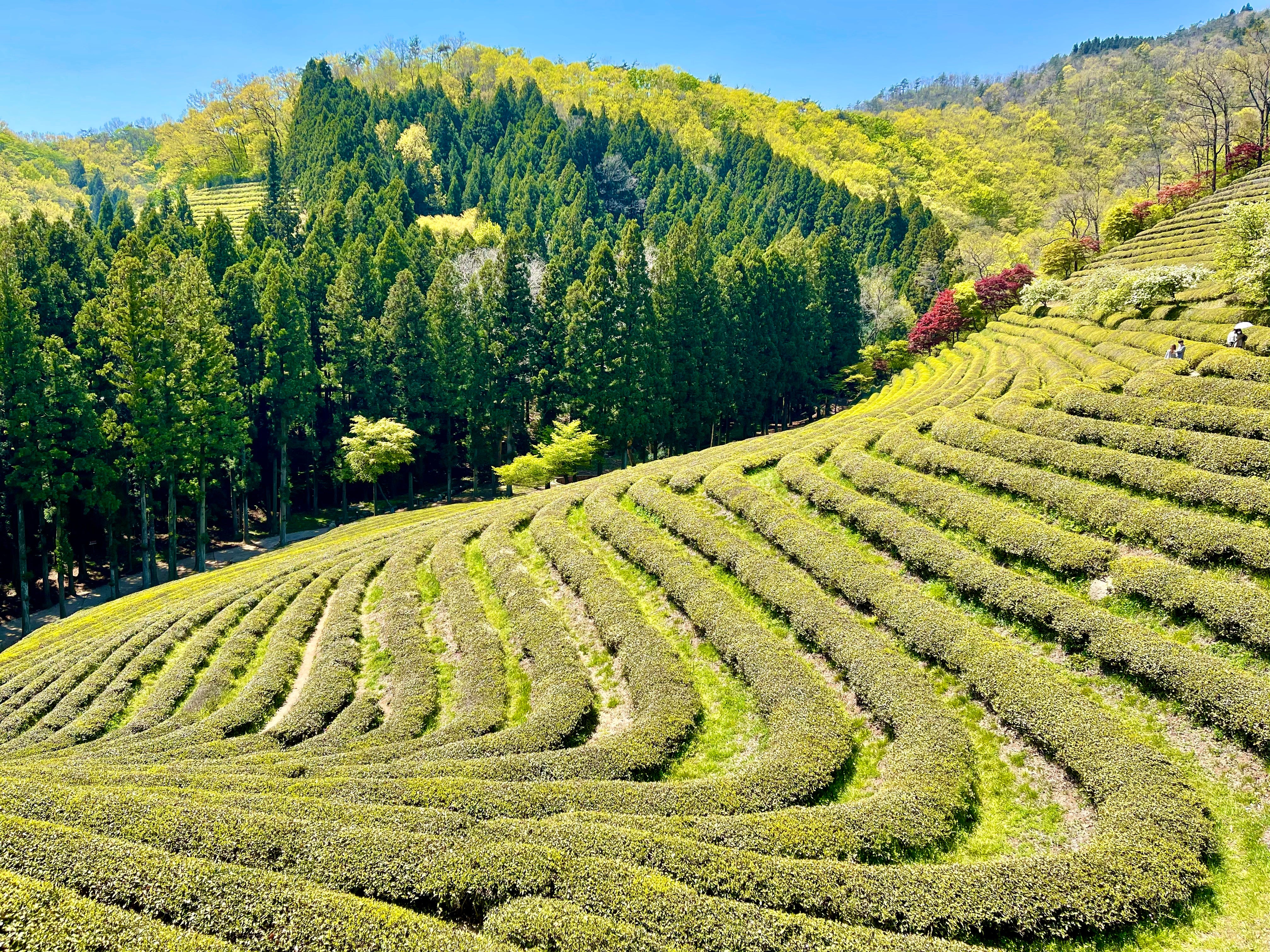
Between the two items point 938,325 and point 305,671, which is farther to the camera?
point 938,325

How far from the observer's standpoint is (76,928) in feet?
25.9

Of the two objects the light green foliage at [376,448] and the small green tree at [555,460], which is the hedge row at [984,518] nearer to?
the small green tree at [555,460]

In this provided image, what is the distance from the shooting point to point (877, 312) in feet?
282

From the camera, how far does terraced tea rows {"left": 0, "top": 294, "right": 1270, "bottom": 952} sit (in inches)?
349

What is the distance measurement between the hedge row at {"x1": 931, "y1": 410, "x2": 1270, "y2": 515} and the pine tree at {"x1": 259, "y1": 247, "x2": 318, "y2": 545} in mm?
41695

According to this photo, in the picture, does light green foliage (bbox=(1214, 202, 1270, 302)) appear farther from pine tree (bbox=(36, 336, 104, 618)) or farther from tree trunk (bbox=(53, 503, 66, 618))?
tree trunk (bbox=(53, 503, 66, 618))

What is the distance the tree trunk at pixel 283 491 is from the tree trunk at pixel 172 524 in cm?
628

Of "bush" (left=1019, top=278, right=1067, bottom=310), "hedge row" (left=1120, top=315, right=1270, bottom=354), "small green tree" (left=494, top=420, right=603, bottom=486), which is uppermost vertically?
"bush" (left=1019, top=278, right=1067, bottom=310)

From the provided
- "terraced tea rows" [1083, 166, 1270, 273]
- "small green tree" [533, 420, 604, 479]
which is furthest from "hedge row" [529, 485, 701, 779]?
"terraced tea rows" [1083, 166, 1270, 273]

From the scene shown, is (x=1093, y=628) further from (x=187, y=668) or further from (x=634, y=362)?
(x=634, y=362)

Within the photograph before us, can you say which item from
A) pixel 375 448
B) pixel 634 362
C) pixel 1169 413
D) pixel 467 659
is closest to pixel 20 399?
pixel 375 448

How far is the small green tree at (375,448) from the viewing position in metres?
46.6

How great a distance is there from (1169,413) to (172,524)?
47.0 metres

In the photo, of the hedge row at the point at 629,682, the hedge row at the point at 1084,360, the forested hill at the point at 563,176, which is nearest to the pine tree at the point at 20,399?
the hedge row at the point at 629,682
